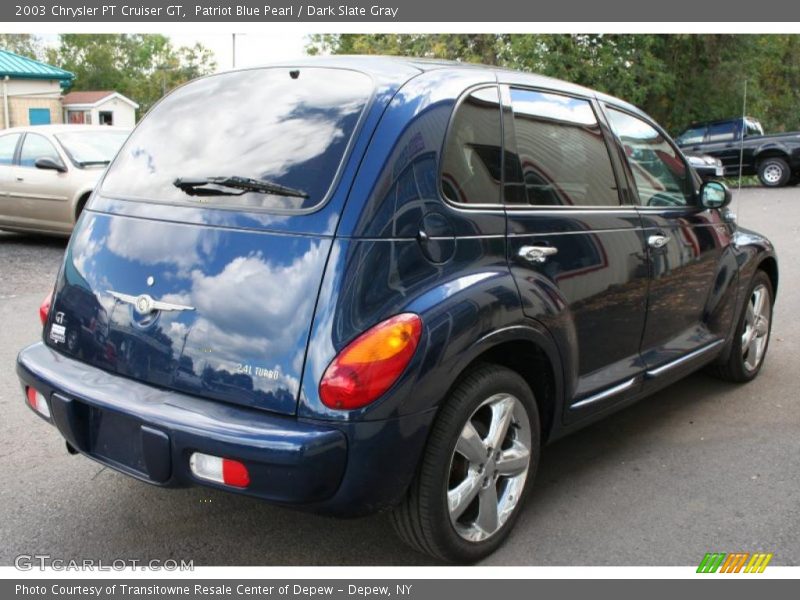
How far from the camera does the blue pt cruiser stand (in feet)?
8.34

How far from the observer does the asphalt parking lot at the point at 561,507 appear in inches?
122

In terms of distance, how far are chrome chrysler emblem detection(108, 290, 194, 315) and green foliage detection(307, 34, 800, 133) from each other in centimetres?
1801

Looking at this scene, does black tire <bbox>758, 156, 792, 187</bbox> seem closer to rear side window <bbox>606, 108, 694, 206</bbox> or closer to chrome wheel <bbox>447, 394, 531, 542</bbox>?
rear side window <bbox>606, 108, 694, 206</bbox>

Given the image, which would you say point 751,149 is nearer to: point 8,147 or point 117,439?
point 8,147

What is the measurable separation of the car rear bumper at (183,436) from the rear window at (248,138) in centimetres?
71

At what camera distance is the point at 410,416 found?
259 centimetres

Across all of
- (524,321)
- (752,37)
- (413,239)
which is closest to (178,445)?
(413,239)

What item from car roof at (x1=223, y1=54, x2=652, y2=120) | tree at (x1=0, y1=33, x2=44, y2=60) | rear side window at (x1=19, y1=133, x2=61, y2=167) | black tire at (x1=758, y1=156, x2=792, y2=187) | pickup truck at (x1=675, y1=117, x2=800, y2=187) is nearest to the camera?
car roof at (x1=223, y1=54, x2=652, y2=120)

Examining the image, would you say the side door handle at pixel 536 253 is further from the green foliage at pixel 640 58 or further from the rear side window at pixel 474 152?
the green foliage at pixel 640 58

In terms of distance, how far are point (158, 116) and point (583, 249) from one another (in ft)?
6.20

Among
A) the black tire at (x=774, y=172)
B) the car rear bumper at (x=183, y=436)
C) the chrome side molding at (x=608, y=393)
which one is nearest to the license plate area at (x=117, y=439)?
the car rear bumper at (x=183, y=436)

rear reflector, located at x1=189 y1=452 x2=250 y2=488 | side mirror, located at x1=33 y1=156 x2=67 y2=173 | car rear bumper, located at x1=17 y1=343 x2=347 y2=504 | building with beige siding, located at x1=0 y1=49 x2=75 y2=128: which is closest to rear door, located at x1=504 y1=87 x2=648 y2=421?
car rear bumper, located at x1=17 y1=343 x2=347 y2=504

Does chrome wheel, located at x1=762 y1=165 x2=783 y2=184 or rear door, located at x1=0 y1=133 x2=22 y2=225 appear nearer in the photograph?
rear door, located at x1=0 y1=133 x2=22 y2=225

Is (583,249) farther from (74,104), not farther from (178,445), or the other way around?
(74,104)
